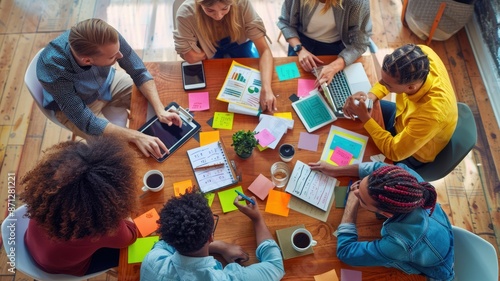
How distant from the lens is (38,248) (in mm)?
1496

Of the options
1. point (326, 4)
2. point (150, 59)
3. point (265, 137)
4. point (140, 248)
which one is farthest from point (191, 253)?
point (150, 59)

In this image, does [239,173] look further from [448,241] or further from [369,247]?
[448,241]

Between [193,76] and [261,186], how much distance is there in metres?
0.71

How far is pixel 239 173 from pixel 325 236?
18.6 inches

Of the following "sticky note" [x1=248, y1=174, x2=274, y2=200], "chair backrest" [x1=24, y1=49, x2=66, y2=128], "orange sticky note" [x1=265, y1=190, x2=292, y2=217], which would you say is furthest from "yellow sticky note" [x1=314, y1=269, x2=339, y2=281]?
"chair backrest" [x1=24, y1=49, x2=66, y2=128]

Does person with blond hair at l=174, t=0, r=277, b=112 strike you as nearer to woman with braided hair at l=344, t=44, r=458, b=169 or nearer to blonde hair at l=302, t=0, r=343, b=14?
blonde hair at l=302, t=0, r=343, b=14

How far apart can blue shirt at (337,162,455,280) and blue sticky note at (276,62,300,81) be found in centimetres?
88

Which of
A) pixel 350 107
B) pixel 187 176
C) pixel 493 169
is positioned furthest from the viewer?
pixel 493 169

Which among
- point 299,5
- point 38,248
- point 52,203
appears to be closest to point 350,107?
point 299,5

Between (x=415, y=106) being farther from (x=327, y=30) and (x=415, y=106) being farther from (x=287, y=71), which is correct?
(x=327, y=30)

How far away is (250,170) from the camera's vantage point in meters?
1.76

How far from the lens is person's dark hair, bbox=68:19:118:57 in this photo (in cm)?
173

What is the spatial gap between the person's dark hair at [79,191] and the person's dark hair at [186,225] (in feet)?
0.66

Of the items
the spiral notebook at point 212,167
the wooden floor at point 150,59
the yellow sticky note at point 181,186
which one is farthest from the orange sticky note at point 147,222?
the wooden floor at point 150,59
